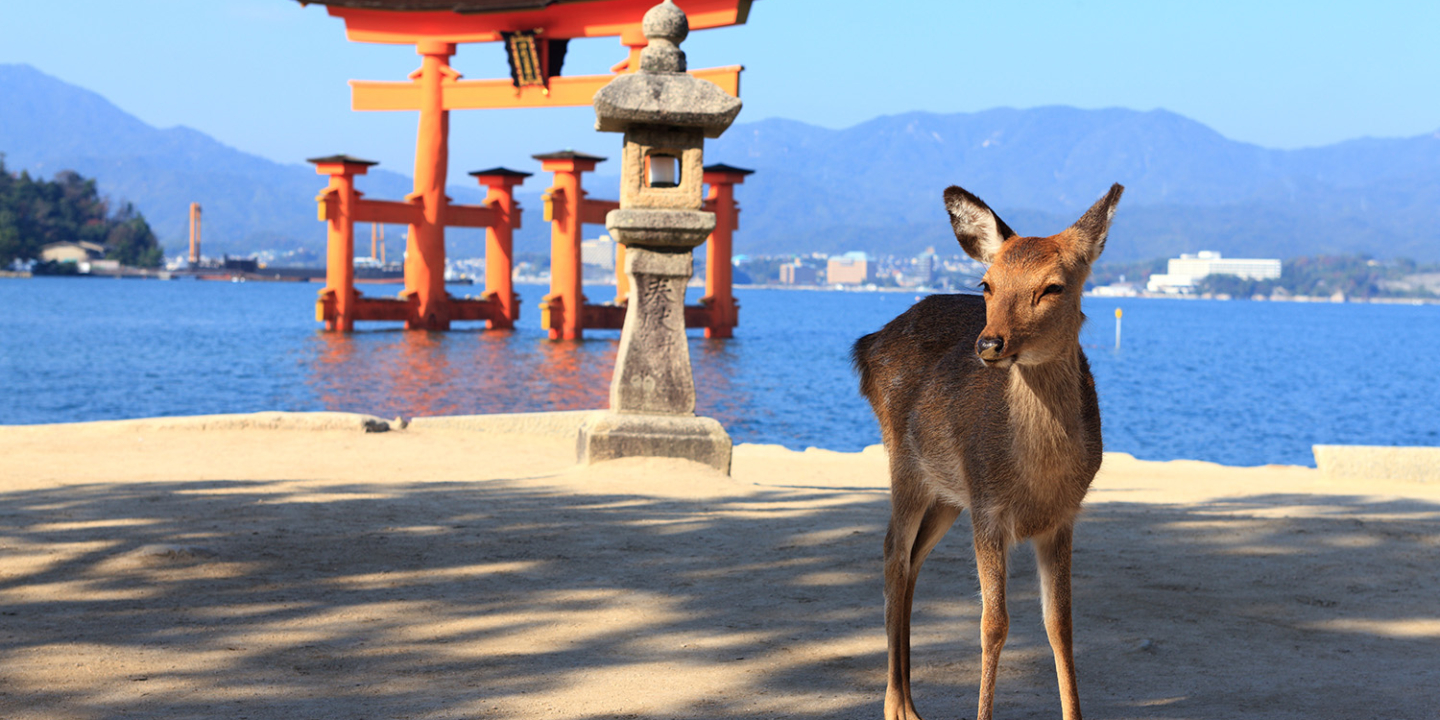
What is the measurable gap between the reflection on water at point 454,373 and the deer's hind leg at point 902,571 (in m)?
14.4

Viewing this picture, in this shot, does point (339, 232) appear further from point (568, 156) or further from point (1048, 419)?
point (1048, 419)

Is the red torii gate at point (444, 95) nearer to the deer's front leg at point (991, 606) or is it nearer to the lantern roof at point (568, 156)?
the lantern roof at point (568, 156)

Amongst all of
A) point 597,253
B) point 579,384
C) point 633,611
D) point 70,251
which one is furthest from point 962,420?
A: point 597,253

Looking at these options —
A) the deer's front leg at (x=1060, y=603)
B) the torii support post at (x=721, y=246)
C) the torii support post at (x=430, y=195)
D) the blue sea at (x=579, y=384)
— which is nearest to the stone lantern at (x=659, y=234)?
the blue sea at (x=579, y=384)

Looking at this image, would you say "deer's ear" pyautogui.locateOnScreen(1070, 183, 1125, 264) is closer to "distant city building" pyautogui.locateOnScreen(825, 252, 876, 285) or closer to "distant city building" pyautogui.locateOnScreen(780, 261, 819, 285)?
"distant city building" pyautogui.locateOnScreen(825, 252, 876, 285)

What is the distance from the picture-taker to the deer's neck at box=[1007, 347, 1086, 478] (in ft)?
9.43

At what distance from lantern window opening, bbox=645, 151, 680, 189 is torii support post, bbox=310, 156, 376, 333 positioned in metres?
21.3

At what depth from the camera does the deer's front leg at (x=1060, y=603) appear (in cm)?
300

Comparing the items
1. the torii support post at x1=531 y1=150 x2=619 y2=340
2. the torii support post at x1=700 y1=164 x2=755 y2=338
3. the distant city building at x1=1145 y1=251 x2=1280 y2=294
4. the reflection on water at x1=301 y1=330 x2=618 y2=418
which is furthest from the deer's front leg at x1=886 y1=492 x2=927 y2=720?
the distant city building at x1=1145 y1=251 x2=1280 y2=294

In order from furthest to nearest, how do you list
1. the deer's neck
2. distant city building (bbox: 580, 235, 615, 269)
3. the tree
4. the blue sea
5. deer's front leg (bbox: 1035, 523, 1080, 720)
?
1. distant city building (bbox: 580, 235, 615, 269)
2. the tree
3. the blue sea
4. deer's front leg (bbox: 1035, 523, 1080, 720)
5. the deer's neck

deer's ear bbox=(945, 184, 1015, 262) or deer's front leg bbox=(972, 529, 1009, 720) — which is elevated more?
deer's ear bbox=(945, 184, 1015, 262)

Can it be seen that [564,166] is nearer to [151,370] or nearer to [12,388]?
[151,370]

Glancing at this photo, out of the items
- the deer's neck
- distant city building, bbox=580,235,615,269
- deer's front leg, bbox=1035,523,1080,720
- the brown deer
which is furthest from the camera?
distant city building, bbox=580,235,615,269

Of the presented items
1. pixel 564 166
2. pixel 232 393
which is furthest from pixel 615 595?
pixel 564 166
